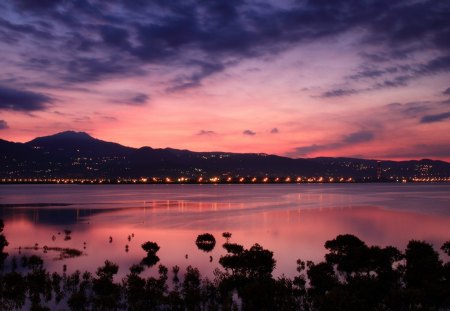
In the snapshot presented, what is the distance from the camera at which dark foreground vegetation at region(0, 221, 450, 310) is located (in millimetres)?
18922

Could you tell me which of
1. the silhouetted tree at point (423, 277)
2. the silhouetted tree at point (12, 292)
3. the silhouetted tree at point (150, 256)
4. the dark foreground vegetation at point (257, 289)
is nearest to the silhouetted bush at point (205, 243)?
the silhouetted tree at point (150, 256)

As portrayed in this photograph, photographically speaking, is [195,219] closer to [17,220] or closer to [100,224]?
[100,224]

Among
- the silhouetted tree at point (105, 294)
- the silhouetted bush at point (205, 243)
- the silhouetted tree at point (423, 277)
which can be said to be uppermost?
the silhouetted tree at point (423, 277)

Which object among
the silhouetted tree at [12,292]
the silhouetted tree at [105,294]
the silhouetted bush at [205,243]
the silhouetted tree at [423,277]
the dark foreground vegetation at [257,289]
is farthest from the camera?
the silhouetted bush at [205,243]

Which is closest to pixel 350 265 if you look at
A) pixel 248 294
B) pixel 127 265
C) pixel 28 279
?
pixel 248 294

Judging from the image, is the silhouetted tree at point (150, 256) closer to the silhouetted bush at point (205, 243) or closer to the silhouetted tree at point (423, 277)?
the silhouetted bush at point (205, 243)

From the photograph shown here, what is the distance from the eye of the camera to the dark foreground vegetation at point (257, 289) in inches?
745


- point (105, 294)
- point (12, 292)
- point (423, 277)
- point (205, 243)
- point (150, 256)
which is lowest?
point (205, 243)

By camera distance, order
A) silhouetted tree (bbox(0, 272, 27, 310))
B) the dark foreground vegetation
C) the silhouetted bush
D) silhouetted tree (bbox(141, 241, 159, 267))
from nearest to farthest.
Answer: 1. the dark foreground vegetation
2. silhouetted tree (bbox(0, 272, 27, 310))
3. silhouetted tree (bbox(141, 241, 159, 267))
4. the silhouetted bush

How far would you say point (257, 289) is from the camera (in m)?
19.8

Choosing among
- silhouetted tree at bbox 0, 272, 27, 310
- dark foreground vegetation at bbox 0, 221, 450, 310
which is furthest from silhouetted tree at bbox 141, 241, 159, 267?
silhouetted tree at bbox 0, 272, 27, 310

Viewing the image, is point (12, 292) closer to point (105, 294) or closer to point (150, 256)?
point (105, 294)

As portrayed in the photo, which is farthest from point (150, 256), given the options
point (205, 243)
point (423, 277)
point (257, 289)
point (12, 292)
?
point (423, 277)

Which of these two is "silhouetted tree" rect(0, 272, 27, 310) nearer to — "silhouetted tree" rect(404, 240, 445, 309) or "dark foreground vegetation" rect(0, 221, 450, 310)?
"dark foreground vegetation" rect(0, 221, 450, 310)
